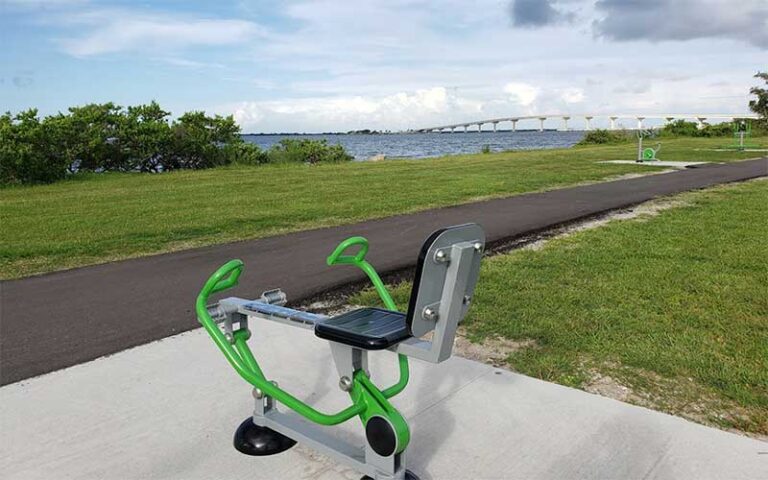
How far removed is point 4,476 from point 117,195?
41.6 ft

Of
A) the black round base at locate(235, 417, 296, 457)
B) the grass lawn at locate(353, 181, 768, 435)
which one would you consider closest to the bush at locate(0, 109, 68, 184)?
the grass lawn at locate(353, 181, 768, 435)

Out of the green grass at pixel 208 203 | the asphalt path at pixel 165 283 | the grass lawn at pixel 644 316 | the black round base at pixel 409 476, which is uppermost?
the green grass at pixel 208 203

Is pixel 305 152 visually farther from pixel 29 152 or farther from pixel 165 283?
pixel 165 283

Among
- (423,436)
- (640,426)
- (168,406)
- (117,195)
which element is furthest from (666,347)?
(117,195)

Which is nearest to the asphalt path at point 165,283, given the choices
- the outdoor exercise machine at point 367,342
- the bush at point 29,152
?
the outdoor exercise machine at point 367,342

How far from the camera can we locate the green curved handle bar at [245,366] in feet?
8.35

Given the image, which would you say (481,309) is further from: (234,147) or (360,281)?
(234,147)

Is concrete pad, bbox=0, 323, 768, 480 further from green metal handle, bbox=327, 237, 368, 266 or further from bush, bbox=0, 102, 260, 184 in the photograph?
bush, bbox=0, 102, 260, 184

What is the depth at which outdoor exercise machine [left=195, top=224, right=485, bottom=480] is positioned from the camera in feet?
7.47

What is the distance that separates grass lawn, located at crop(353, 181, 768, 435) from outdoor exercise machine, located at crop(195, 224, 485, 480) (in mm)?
1610

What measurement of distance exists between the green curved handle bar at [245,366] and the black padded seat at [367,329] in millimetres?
302

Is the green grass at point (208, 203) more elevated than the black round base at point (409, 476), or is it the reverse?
the green grass at point (208, 203)

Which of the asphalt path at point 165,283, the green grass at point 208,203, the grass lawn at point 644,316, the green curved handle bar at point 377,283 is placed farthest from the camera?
the green grass at point 208,203

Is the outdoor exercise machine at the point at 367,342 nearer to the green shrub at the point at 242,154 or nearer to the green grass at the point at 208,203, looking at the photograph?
the green grass at the point at 208,203
